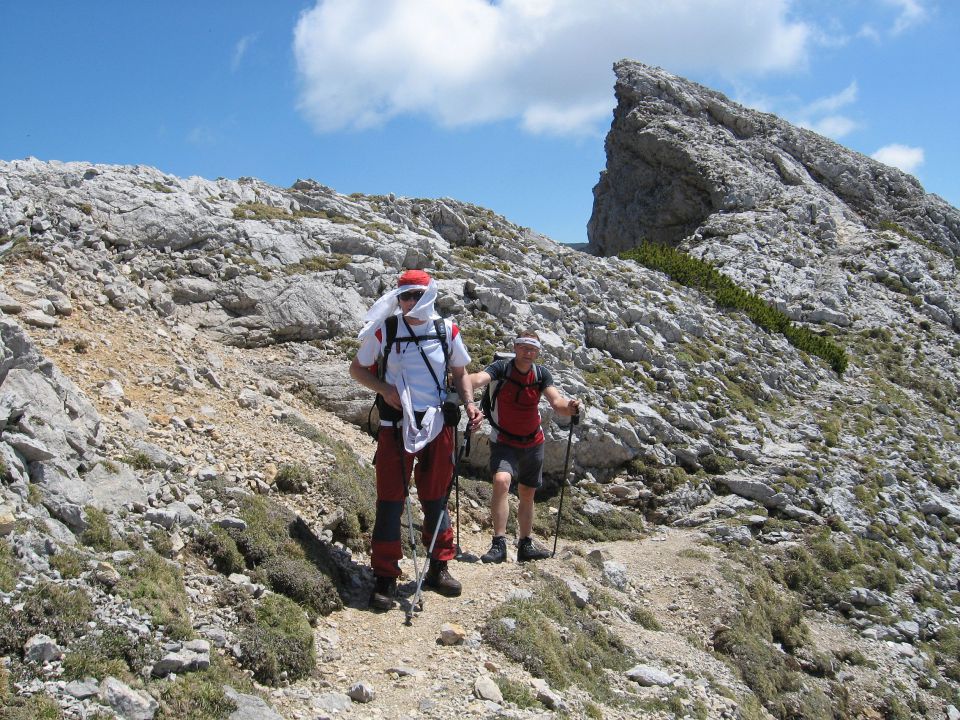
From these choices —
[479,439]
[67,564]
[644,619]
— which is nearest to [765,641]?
[644,619]

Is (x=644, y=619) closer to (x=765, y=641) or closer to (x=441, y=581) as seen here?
(x=765, y=641)

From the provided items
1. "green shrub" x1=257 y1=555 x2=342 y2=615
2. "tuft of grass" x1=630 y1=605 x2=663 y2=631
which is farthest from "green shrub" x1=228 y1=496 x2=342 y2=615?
"tuft of grass" x1=630 y1=605 x2=663 y2=631

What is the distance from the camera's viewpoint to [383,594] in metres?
7.03

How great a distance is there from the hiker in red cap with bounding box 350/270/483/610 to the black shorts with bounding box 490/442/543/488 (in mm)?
1743

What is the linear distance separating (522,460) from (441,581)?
221 cm

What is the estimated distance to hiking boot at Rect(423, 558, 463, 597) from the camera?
732cm

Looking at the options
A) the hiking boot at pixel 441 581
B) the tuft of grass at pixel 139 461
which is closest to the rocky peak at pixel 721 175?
the hiking boot at pixel 441 581

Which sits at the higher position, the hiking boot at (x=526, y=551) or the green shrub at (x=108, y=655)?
the hiking boot at (x=526, y=551)

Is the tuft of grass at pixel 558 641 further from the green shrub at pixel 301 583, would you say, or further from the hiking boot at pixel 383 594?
the green shrub at pixel 301 583

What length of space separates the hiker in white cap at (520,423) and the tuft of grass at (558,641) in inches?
44.4

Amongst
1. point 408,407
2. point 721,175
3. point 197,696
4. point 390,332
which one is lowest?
point 197,696

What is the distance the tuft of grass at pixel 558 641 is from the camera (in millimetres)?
6430

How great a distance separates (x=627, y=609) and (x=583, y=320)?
949cm

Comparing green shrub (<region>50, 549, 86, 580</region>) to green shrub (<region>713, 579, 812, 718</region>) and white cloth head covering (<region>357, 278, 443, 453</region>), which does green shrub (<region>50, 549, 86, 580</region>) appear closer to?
white cloth head covering (<region>357, 278, 443, 453</region>)
